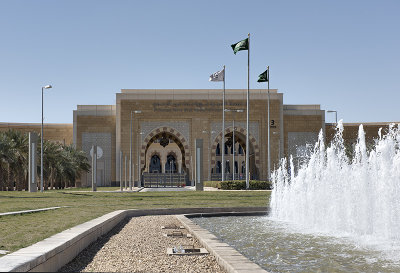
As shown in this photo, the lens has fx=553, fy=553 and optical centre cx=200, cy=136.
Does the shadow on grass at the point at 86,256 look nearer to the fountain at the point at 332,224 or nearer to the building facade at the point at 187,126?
the fountain at the point at 332,224

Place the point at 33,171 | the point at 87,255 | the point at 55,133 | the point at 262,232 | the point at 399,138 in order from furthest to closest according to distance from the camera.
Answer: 1. the point at 55,133
2. the point at 33,171
3. the point at 399,138
4. the point at 262,232
5. the point at 87,255

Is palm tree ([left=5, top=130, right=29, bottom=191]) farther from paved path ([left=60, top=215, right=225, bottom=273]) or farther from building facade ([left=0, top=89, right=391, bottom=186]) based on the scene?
paved path ([left=60, top=215, right=225, bottom=273])

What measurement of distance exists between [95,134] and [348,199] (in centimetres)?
4891

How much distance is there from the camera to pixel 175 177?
69.5m

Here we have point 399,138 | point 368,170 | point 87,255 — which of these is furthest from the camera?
point 368,170

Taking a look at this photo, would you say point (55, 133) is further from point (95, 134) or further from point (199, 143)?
point (199, 143)

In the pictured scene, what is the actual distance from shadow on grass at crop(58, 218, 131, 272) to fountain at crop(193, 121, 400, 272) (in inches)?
92.2

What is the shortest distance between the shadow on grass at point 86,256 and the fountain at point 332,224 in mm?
2342

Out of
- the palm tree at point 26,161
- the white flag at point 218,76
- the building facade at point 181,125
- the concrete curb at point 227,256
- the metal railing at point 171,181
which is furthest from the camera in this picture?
the metal railing at point 171,181

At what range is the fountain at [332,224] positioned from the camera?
8.50 metres

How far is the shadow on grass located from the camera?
7221mm

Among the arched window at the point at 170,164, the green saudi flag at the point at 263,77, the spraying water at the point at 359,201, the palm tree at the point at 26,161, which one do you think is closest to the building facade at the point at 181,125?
the palm tree at the point at 26,161

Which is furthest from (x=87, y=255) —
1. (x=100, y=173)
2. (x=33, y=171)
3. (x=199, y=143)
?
(x=100, y=173)

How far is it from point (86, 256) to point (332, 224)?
758 cm
